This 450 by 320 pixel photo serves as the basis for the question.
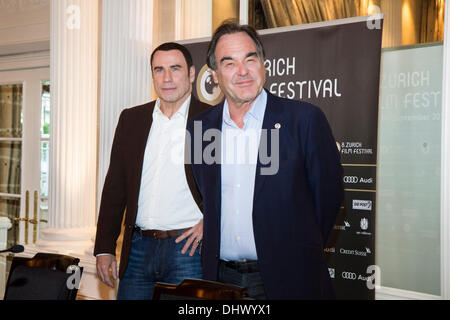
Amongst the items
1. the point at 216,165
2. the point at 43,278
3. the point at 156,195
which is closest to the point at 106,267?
the point at 156,195

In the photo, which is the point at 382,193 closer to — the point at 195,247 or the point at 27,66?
the point at 195,247

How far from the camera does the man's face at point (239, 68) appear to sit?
2.10 metres

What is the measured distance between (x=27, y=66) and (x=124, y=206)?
293cm

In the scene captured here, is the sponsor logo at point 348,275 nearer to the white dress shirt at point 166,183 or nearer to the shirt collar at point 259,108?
the white dress shirt at point 166,183

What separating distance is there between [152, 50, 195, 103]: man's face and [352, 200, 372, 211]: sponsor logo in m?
1.06

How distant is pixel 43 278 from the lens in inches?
72.8

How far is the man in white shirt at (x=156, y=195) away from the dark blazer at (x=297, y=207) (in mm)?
457

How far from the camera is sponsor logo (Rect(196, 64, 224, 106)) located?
310cm

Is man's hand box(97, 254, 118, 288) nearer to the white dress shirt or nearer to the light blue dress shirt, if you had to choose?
the white dress shirt

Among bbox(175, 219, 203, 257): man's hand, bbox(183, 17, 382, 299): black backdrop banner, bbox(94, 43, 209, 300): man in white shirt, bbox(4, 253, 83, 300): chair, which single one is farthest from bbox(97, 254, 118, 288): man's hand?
bbox(183, 17, 382, 299): black backdrop banner

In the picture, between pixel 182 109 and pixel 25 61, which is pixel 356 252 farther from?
pixel 25 61

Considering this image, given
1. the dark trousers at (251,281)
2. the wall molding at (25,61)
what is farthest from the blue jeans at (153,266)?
the wall molding at (25,61)
